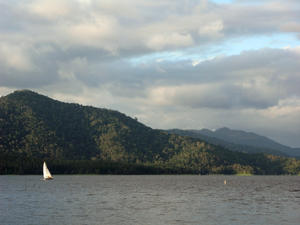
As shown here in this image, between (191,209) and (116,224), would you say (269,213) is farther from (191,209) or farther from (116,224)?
(116,224)

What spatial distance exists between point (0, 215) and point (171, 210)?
125 feet

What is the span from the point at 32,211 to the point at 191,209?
1454 inches

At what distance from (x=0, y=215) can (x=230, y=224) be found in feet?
153

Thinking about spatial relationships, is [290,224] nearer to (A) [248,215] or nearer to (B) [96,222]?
(A) [248,215]

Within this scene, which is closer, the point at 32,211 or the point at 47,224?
the point at 47,224

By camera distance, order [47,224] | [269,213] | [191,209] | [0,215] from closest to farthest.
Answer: [47,224] < [0,215] < [269,213] < [191,209]

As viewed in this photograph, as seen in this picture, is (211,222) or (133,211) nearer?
(211,222)

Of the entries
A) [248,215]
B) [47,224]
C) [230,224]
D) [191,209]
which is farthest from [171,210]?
[47,224]

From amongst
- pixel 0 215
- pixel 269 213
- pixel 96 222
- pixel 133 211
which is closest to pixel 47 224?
pixel 96 222

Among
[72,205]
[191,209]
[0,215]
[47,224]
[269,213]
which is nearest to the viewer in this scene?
[47,224]

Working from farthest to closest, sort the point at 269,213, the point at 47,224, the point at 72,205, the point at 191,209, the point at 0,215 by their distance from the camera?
the point at 72,205
the point at 191,209
the point at 269,213
the point at 0,215
the point at 47,224

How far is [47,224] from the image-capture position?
78.5 m

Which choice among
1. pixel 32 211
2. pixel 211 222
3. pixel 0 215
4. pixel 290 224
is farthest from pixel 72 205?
pixel 290 224

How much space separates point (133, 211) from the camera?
327ft
